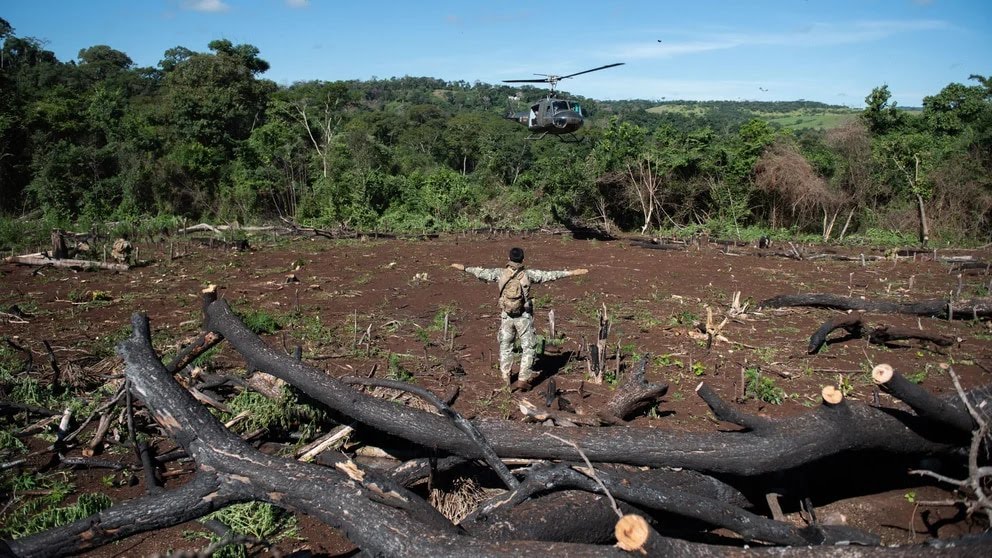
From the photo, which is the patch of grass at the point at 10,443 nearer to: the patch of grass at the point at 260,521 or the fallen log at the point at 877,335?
the patch of grass at the point at 260,521

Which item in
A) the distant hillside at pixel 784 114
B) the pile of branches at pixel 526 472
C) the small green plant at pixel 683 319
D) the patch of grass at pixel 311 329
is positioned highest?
the distant hillside at pixel 784 114

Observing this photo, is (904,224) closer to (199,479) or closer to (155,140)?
(199,479)

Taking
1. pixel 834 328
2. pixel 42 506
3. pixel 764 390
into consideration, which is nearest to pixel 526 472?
pixel 42 506

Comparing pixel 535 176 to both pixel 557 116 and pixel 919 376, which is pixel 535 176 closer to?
pixel 557 116

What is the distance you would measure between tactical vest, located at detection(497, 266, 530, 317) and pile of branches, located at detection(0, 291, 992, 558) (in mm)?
2341

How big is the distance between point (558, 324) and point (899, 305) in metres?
5.57

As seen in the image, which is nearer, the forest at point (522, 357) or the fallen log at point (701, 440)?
the forest at point (522, 357)

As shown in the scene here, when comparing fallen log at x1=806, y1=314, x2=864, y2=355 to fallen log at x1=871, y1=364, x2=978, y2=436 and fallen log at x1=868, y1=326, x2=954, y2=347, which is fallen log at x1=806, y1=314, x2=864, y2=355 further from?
fallen log at x1=871, y1=364, x2=978, y2=436

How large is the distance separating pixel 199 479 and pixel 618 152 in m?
22.9

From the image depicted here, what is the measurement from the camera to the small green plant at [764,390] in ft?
23.2

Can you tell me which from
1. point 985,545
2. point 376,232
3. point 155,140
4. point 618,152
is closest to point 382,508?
point 985,545

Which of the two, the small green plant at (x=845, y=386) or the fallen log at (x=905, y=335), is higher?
the fallen log at (x=905, y=335)

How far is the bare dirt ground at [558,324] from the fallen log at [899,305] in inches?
7.6

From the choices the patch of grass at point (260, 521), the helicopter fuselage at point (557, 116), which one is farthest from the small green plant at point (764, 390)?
the helicopter fuselage at point (557, 116)
